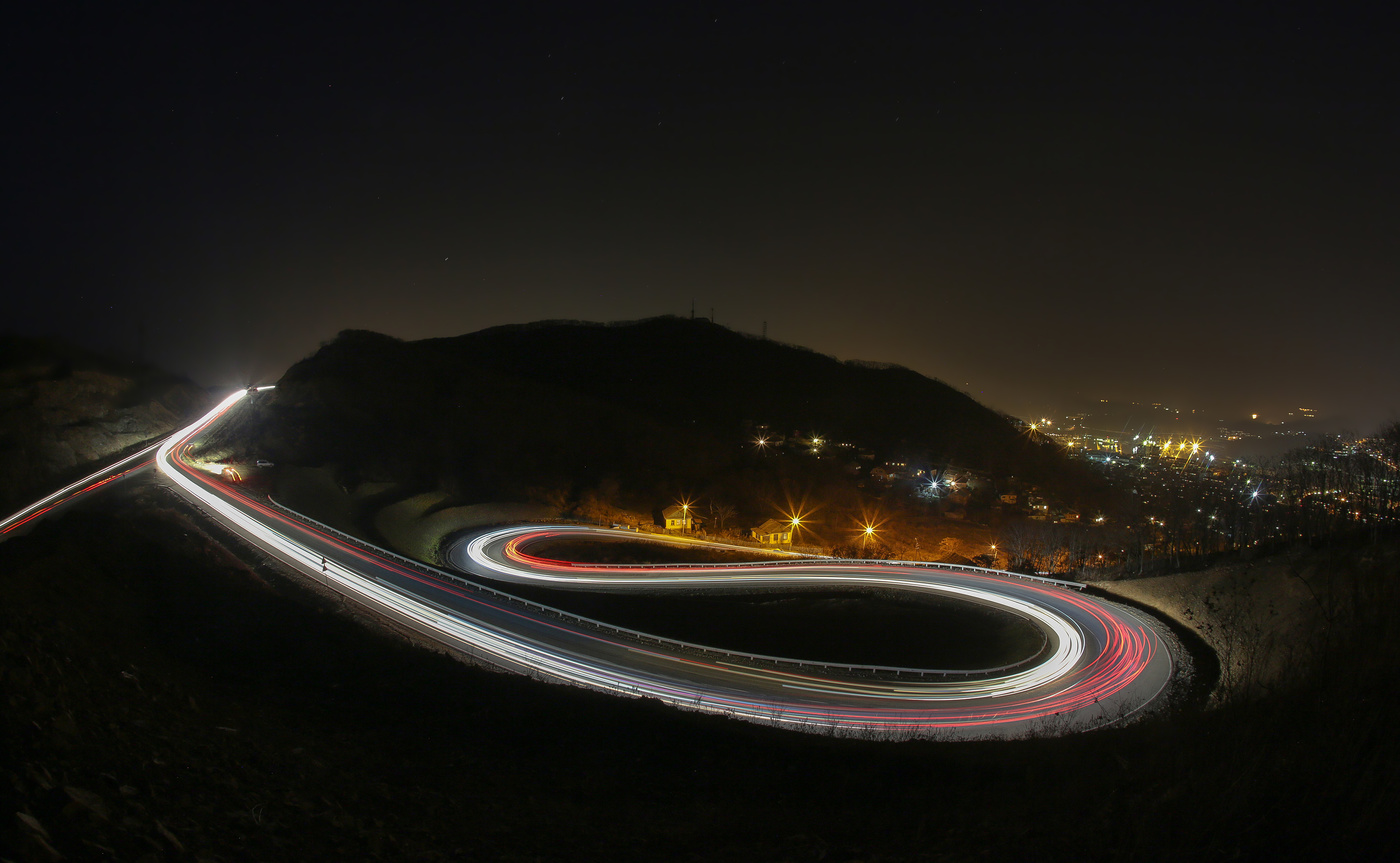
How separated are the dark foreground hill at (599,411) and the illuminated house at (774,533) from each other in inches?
379

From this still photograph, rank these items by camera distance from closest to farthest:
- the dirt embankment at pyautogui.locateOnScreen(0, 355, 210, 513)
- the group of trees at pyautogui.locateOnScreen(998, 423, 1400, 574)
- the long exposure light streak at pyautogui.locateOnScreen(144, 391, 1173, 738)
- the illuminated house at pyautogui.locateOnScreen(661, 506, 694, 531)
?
the long exposure light streak at pyautogui.locateOnScreen(144, 391, 1173, 738), the group of trees at pyautogui.locateOnScreen(998, 423, 1400, 574), the dirt embankment at pyautogui.locateOnScreen(0, 355, 210, 513), the illuminated house at pyautogui.locateOnScreen(661, 506, 694, 531)

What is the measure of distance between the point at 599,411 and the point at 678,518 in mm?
29353

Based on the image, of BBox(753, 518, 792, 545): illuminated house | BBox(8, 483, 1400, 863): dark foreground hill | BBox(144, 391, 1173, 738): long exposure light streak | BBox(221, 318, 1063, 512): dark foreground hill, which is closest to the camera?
BBox(8, 483, 1400, 863): dark foreground hill

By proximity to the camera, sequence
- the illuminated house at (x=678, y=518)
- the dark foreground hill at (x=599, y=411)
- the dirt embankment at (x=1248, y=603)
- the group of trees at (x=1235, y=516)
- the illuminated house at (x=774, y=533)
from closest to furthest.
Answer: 1. the dirt embankment at (x=1248, y=603)
2. the group of trees at (x=1235, y=516)
3. the illuminated house at (x=774, y=533)
4. the illuminated house at (x=678, y=518)
5. the dark foreground hill at (x=599, y=411)

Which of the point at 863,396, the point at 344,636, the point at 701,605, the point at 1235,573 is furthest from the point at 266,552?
the point at 863,396

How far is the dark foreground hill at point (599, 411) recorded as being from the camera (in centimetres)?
5988

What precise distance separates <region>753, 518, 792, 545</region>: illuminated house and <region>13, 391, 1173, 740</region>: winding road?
70.5 ft

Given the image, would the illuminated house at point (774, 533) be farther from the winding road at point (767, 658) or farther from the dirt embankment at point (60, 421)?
the dirt embankment at point (60, 421)

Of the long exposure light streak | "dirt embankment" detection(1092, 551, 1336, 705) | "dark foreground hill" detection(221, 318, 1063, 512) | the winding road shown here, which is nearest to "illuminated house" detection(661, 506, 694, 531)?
"dark foreground hill" detection(221, 318, 1063, 512)

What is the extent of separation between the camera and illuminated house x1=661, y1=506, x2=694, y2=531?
54156mm

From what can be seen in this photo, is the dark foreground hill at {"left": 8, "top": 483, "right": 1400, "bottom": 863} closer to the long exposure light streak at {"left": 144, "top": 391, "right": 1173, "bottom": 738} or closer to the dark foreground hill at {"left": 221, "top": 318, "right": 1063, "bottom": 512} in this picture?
the long exposure light streak at {"left": 144, "top": 391, "right": 1173, "bottom": 738}

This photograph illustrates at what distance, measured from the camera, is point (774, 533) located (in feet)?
179

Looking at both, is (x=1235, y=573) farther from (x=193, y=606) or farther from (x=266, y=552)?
(x=266, y=552)

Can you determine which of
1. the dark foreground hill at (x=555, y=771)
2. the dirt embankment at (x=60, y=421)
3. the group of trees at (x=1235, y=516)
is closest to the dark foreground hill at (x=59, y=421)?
the dirt embankment at (x=60, y=421)
